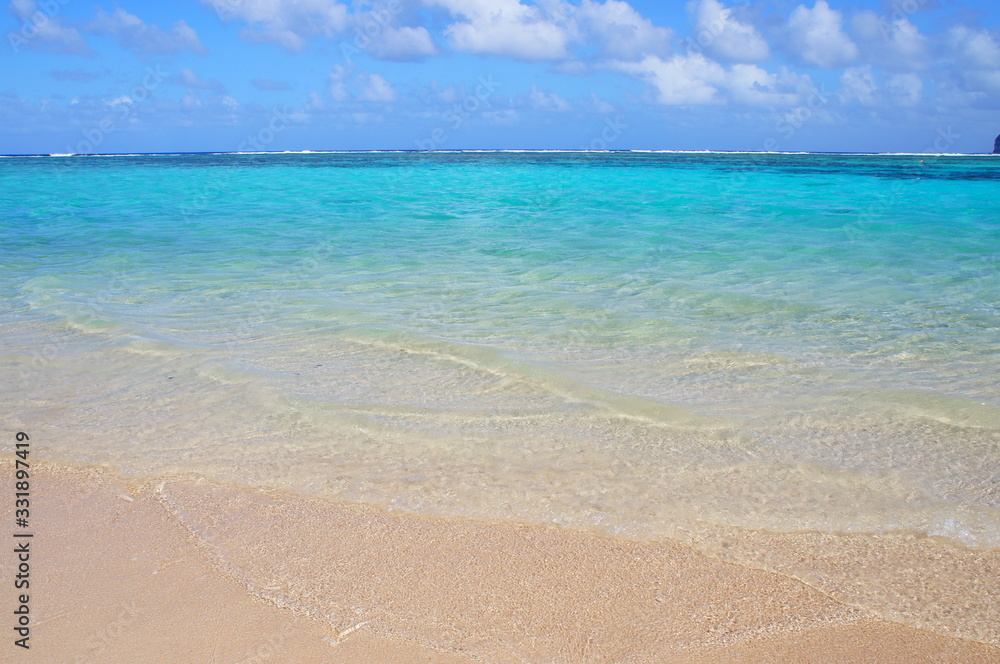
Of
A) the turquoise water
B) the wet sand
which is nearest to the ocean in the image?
the turquoise water

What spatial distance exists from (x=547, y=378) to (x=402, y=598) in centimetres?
239

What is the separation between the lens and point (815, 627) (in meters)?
2.12

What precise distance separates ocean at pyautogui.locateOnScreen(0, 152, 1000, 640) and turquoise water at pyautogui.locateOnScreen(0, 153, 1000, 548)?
0.02m

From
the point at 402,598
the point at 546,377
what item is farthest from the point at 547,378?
the point at 402,598

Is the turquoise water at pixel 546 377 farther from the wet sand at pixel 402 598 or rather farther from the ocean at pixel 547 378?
the wet sand at pixel 402 598

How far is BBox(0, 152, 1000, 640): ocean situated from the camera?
3043 mm

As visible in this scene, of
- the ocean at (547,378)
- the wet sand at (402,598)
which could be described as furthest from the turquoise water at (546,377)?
the wet sand at (402,598)

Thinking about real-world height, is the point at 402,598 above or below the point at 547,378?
below

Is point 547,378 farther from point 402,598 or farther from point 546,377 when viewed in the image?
point 402,598

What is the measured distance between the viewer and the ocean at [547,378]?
304 cm

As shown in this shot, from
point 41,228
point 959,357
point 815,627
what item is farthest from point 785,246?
point 41,228

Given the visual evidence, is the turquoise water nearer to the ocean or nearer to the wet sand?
the ocean

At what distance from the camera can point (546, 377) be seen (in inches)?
177

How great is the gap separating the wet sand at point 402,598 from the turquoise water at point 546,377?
0.91 ft
